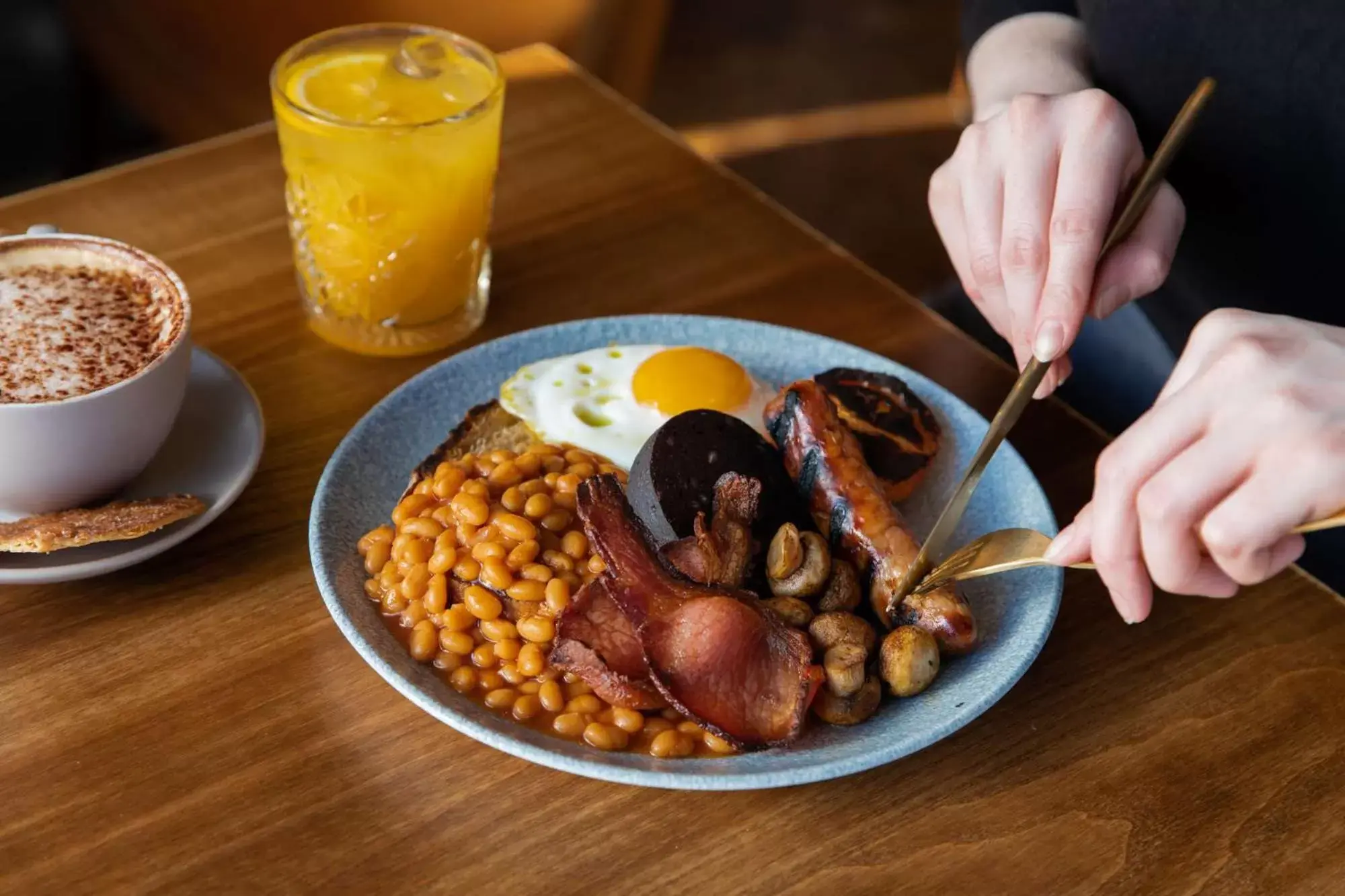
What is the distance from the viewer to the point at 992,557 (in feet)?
4.27

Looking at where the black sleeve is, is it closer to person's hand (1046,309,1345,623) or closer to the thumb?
the thumb

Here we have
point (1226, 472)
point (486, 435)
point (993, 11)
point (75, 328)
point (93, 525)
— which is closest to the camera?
point (1226, 472)

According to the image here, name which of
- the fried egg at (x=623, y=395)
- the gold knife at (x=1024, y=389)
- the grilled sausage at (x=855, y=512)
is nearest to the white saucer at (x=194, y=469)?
the fried egg at (x=623, y=395)

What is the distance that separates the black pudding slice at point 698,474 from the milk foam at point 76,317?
507 millimetres

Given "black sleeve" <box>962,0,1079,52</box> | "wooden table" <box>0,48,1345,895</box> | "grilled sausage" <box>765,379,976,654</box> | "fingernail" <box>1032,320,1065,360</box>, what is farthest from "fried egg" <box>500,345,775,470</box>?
"black sleeve" <box>962,0,1079,52</box>

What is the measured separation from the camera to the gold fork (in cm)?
128

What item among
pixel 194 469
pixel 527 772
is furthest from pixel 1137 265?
pixel 194 469

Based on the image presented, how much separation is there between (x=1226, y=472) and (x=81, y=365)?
1.08 m

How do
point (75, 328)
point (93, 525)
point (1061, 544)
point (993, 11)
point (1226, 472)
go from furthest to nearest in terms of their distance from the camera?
point (993, 11) → point (75, 328) → point (93, 525) → point (1061, 544) → point (1226, 472)

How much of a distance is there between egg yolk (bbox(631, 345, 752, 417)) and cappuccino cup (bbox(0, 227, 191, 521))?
20.6 inches

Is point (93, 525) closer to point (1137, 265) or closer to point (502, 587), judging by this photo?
point (502, 587)

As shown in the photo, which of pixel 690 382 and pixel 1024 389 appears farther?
pixel 690 382

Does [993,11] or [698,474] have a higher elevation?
[993,11]

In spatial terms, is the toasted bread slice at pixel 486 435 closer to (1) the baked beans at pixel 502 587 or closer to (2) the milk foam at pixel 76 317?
(1) the baked beans at pixel 502 587
